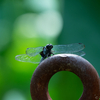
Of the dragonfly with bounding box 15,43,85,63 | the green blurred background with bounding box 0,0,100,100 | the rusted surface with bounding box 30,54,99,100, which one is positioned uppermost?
the rusted surface with bounding box 30,54,99,100

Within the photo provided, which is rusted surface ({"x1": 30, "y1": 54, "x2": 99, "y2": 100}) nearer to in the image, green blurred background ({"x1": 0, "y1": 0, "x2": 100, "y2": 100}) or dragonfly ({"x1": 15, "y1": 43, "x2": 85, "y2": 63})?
dragonfly ({"x1": 15, "y1": 43, "x2": 85, "y2": 63})

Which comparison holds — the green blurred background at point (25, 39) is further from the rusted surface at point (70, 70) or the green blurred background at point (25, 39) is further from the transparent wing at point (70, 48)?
the rusted surface at point (70, 70)

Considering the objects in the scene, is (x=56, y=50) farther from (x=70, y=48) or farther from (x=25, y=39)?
(x=25, y=39)

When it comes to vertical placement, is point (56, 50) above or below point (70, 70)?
below

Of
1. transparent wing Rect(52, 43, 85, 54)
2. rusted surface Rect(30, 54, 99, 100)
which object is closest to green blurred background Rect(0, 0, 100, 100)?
transparent wing Rect(52, 43, 85, 54)

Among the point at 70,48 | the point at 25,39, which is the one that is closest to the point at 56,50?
the point at 70,48

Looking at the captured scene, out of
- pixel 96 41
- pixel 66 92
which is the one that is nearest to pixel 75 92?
pixel 66 92

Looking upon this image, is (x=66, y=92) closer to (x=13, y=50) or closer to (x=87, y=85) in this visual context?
(x=13, y=50)

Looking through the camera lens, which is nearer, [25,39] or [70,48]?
[70,48]

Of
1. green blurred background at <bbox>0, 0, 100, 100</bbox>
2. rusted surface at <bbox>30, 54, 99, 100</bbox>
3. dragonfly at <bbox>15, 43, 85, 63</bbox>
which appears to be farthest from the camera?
green blurred background at <bbox>0, 0, 100, 100</bbox>
